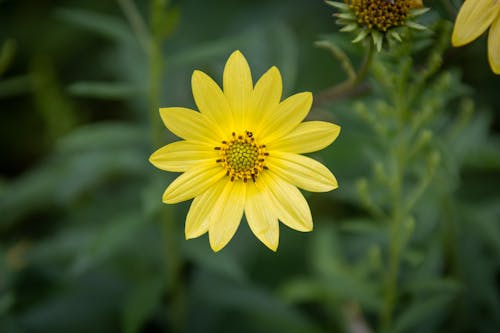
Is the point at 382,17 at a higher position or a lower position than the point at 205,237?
higher

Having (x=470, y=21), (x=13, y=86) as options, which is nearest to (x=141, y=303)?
(x=470, y=21)

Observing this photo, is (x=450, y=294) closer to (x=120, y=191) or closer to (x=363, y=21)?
(x=363, y=21)

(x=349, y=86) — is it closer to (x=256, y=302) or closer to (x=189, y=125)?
(x=189, y=125)

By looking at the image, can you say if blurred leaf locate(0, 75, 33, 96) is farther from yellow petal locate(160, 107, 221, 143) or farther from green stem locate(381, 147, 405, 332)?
green stem locate(381, 147, 405, 332)

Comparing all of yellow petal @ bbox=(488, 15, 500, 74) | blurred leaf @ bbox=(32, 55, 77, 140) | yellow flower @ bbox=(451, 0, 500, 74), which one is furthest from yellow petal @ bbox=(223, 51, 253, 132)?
blurred leaf @ bbox=(32, 55, 77, 140)

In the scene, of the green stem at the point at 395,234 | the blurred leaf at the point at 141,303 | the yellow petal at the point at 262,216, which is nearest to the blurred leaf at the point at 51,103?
the blurred leaf at the point at 141,303

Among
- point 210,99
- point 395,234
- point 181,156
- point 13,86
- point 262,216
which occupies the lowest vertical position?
point 395,234

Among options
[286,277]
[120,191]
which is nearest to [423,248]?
[286,277]

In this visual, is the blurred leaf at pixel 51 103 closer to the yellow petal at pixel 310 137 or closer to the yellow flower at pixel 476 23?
the yellow petal at pixel 310 137
